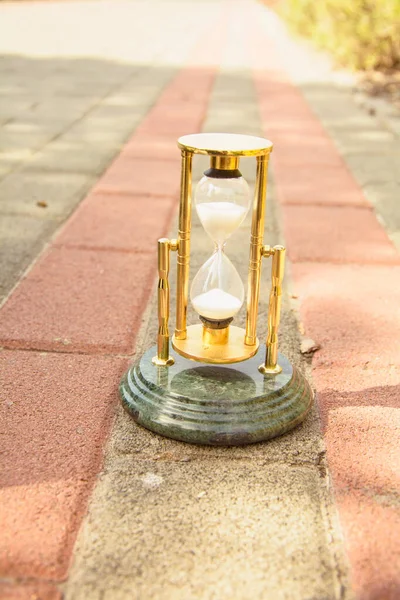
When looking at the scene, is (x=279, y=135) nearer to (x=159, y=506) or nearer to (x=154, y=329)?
(x=154, y=329)

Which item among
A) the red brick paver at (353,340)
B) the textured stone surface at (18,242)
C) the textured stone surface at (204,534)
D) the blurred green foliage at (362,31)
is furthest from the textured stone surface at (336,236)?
the blurred green foliage at (362,31)

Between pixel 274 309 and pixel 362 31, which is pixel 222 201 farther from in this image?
pixel 362 31

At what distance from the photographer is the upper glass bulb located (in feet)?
4.79

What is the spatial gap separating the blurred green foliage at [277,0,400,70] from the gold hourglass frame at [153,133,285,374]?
610 cm

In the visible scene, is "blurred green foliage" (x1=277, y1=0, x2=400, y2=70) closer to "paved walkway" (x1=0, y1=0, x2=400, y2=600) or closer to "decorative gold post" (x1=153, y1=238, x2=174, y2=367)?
"paved walkway" (x1=0, y1=0, x2=400, y2=600)

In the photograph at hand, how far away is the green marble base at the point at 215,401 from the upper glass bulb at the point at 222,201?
1.27ft

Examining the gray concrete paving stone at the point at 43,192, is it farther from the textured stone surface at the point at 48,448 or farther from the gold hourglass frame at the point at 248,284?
the gold hourglass frame at the point at 248,284

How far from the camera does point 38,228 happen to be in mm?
3055

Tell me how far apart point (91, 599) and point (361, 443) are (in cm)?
74

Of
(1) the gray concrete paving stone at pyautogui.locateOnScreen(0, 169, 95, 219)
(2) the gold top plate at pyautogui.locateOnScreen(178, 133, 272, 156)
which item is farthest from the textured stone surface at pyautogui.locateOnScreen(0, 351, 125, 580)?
(1) the gray concrete paving stone at pyautogui.locateOnScreen(0, 169, 95, 219)

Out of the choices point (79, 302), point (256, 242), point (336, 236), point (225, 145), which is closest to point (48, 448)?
point (256, 242)

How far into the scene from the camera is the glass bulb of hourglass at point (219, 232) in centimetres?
146

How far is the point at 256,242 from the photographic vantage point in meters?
1.62

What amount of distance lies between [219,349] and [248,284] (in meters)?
0.17
